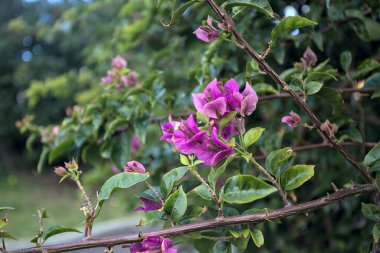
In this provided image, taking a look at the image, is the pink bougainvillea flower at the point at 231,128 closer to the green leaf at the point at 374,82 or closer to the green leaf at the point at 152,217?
the green leaf at the point at 152,217

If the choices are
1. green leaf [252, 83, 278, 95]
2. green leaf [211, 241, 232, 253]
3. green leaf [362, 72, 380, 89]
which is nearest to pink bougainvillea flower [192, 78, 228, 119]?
green leaf [211, 241, 232, 253]

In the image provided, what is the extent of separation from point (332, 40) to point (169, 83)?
844mm

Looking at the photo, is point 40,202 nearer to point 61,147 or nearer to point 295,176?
point 61,147

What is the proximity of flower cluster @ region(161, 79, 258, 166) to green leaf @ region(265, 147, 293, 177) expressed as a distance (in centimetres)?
8

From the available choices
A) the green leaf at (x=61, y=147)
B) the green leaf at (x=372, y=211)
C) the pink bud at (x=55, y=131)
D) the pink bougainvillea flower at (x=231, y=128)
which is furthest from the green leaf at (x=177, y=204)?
the pink bud at (x=55, y=131)

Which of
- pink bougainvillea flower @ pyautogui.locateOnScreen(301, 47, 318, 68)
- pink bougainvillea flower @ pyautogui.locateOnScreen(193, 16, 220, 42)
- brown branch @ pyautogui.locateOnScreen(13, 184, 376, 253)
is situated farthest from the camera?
pink bougainvillea flower @ pyautogui.locateOnScreen(301, 47, 318, 68)

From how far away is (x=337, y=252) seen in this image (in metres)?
1.90

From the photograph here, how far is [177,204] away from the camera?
736 mm

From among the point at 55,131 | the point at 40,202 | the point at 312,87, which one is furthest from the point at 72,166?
the point at 40,202

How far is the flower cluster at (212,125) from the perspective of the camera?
28.7 inches

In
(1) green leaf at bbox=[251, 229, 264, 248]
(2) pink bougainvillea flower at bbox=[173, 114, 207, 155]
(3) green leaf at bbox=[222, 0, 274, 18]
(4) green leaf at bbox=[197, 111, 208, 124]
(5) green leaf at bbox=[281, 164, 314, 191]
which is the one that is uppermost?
(3) green leaf at bbox=[222, 0, 274, 18]

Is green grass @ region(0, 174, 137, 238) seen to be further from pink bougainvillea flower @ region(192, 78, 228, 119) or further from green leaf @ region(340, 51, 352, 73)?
pink bougainvillea flower @ region(192, 78, 228, 119)

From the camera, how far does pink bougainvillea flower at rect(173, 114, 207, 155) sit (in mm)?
731

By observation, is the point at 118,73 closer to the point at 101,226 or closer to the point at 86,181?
the point at 86,181
